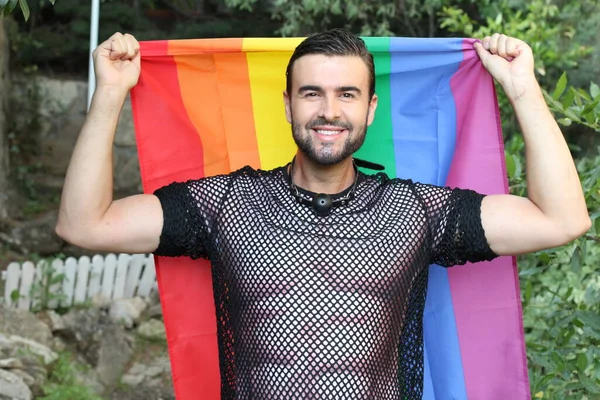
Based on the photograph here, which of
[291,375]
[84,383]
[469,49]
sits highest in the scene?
[469,49]

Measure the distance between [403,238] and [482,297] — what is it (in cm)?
51

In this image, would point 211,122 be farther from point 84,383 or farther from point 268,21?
point 268,21

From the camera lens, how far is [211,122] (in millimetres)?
3262

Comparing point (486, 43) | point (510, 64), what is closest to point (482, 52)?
point (486, 43)

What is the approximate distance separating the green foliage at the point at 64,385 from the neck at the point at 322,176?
9.88ft

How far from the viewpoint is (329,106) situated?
2.76m

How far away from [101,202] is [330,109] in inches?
27.4

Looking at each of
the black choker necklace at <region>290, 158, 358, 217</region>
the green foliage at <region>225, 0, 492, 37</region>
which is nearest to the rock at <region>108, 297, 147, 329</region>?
the green foliage at <region>225, 0, 492, 37</region>

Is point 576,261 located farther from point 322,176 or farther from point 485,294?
point 322,176

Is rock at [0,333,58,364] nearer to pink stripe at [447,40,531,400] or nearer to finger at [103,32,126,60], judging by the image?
finger at [103,32,126,60]

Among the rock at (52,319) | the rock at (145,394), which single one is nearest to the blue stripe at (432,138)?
the rock at (145,394)

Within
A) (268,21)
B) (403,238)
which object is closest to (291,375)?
(403,238)

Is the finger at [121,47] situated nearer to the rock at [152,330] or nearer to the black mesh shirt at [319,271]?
the black mesh shirt at [319,271]

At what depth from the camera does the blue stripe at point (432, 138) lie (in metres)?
3.16
